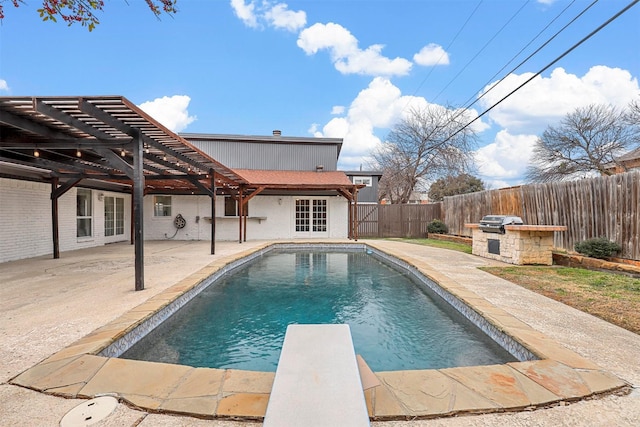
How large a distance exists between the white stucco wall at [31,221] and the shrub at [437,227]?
13.3 meters

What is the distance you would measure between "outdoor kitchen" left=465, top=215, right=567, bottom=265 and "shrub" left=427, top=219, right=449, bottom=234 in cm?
609

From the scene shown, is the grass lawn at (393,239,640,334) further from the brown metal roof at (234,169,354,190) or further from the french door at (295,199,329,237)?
the french door at (295,199,329,237)

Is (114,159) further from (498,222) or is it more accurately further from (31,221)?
(498,222)

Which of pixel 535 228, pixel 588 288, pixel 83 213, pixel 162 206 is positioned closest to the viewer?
pixel 588 288

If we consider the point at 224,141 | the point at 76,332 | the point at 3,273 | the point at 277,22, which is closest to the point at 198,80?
the point at 224,141

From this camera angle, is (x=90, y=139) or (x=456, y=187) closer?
(x=90, y=139)

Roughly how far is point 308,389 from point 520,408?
1.33m

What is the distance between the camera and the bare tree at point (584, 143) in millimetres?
16859

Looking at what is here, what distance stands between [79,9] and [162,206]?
39.9 ft

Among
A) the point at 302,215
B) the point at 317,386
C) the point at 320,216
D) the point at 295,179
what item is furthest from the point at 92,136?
the point at 320,216

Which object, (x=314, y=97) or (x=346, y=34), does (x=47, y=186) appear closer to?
(x=346, y=34)

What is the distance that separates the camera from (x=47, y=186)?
8.76 m

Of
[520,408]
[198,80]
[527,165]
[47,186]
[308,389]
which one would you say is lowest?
[520,408]

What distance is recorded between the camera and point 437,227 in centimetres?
1423
